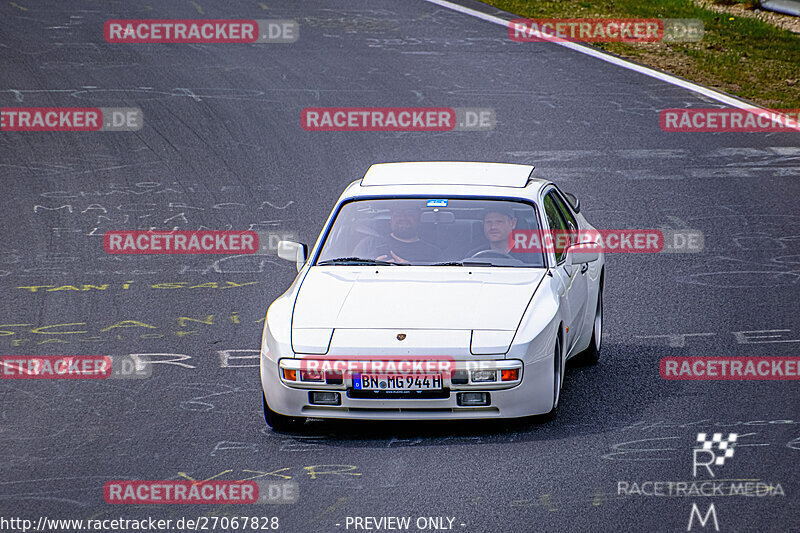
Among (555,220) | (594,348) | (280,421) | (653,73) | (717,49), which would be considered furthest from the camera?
(717,49)

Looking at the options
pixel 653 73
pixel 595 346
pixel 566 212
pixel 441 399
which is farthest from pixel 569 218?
pixel 653 73

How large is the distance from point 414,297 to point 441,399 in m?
0.80

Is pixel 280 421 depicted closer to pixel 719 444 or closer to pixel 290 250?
pixel 290 250

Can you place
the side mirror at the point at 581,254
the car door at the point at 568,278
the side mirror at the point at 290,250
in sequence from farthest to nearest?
the side mirror at the point at 290,250 → the side mirror at the point at 581,254 → the car door at the point at 568,278

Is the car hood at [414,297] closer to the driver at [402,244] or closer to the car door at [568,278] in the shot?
the driver at [402,244]

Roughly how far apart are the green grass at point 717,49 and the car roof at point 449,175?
1065 centimetres

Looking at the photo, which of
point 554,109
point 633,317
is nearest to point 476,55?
point 554,109

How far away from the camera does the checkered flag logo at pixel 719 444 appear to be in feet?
22.7

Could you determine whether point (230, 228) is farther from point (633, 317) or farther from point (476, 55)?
point (476, 55)

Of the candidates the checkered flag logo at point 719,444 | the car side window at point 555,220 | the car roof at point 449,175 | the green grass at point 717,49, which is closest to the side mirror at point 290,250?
the car roof at point 449,175

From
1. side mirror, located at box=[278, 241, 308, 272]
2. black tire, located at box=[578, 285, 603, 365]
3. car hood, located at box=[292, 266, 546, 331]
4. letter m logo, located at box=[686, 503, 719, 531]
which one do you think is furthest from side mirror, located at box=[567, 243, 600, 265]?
letter m logo, located at box=[686, 503, 719, 531]

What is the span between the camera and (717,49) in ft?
70.7

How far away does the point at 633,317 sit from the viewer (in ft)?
34.3

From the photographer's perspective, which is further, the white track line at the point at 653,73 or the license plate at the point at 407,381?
the white track line at the point at 653,73
